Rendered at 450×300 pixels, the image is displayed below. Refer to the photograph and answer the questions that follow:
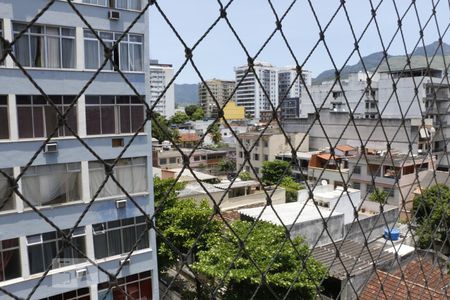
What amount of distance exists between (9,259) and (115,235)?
1.91 ft

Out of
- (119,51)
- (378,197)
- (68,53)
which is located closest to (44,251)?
(68,53)

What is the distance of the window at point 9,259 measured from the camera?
216 cm

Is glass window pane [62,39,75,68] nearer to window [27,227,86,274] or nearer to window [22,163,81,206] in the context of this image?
window [22,163,81,206]

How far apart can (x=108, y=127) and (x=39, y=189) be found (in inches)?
19.8

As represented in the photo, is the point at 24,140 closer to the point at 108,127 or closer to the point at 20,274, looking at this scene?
the point at 108,127

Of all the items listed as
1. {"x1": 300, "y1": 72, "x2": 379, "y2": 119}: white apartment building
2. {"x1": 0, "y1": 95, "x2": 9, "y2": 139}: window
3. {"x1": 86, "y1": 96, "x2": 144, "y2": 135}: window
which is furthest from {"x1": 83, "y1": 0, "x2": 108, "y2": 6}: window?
{"x1": 300, "y1": 72, "x2": 379, "y2": 119}: white apartment building

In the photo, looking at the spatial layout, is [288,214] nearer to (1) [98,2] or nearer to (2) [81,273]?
(2) [81,273]

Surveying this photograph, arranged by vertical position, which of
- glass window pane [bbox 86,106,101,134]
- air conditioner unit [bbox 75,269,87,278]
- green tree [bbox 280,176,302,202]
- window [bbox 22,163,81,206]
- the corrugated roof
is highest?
glass window pane [bbox 86,106,101,134]

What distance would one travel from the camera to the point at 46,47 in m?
2.16

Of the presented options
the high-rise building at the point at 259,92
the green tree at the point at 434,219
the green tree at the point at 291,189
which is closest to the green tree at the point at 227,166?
the green tree at the point at 291,189

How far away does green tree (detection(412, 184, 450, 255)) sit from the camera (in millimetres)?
1292

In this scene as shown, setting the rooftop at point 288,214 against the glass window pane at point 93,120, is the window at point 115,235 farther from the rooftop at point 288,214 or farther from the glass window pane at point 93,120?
the rooftop at point 288,214

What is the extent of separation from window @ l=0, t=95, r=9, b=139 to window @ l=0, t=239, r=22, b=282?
0.56 metres

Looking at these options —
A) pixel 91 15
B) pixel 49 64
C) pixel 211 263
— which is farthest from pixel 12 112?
pixel 211 263
